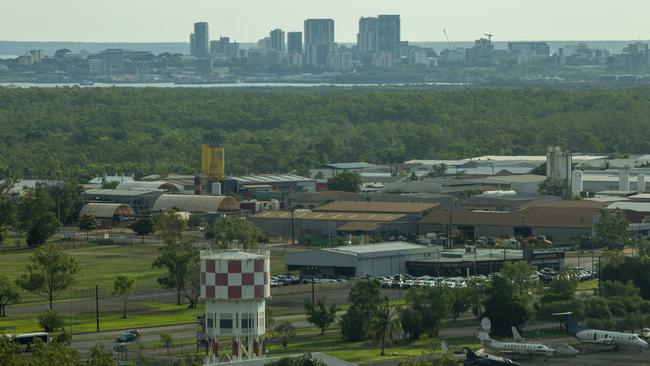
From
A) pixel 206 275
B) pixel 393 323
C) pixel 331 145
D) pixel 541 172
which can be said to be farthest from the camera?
pixel 331 145

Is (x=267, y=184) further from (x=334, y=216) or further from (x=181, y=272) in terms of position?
(x=181, y=272)

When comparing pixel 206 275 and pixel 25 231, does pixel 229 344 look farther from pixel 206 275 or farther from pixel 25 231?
pixel 25 231

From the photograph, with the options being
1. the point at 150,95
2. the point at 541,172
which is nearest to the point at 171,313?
the point at 541,172

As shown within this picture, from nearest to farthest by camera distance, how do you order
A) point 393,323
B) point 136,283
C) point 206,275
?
1. point 206,275
2. point 393,323
3. point 136,283

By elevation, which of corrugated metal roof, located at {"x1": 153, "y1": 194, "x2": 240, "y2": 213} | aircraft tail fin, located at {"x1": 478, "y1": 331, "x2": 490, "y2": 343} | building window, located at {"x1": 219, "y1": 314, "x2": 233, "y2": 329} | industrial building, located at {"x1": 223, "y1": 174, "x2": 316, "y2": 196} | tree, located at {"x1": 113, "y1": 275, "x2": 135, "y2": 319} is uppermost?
building window, located at {"x1": 219, "y1": 314, "x2": 233, "y2": 329}

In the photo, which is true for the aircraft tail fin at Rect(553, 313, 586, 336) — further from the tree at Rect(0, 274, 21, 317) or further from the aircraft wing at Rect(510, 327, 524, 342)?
the tree at Rect(0, 274, 21, 317)

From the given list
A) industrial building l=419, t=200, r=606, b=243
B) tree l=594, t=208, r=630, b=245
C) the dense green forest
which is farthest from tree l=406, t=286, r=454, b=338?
the dense green forest

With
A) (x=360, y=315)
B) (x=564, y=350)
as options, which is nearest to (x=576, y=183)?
(x=360, y=315)
